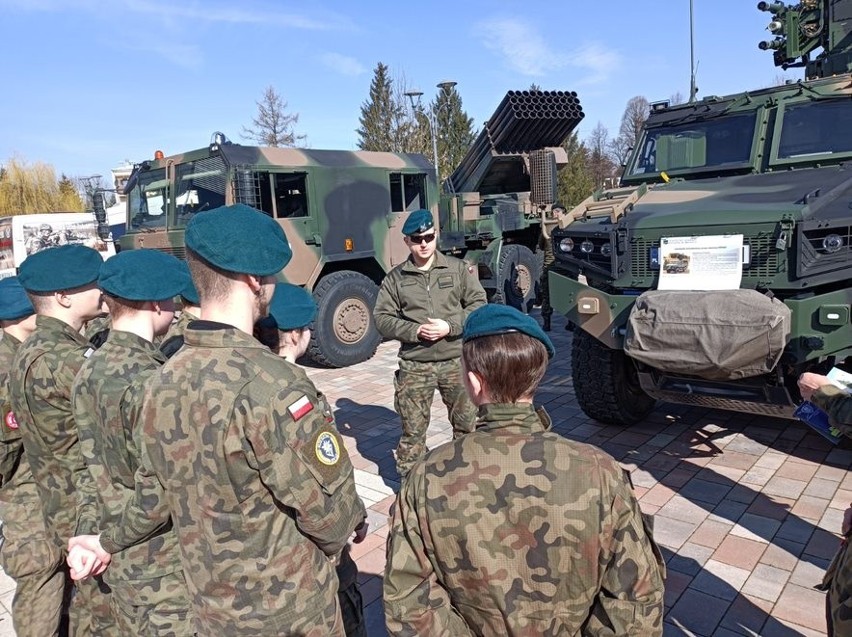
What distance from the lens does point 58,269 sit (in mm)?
2170

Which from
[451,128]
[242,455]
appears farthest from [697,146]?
[451,128]

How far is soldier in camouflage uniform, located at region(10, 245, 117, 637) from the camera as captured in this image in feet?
6.68

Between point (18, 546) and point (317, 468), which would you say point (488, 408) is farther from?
point (18, 546)

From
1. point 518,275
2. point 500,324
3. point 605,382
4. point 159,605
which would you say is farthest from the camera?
point 518,275

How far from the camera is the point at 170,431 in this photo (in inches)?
56.2

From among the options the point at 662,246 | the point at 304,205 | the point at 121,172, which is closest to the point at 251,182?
the point at 304,205

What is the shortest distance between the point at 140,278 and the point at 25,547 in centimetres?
→ 116

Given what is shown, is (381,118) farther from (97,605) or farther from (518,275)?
(97,605)

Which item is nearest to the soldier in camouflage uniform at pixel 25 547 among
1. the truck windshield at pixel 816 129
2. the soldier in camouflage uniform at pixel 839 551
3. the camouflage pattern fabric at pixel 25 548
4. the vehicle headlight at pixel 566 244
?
the camouflage pattern fabric at pixel 25 548

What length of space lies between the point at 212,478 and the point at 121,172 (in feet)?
126

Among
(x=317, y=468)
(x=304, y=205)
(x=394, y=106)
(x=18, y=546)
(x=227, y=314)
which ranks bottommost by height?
(x=18, y=546)

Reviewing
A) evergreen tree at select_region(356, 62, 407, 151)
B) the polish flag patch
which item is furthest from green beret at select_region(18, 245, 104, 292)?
evergreen tree at select_region(356, 62, 407, 151)

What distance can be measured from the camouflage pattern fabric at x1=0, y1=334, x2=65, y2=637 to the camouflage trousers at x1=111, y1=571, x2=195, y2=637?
2.21 ft

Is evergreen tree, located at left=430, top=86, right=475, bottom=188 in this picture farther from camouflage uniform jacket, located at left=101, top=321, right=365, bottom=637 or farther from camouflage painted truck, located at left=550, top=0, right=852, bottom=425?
camouflage uniform jacket, located at left=101, top=321, right=365, bottom=637
